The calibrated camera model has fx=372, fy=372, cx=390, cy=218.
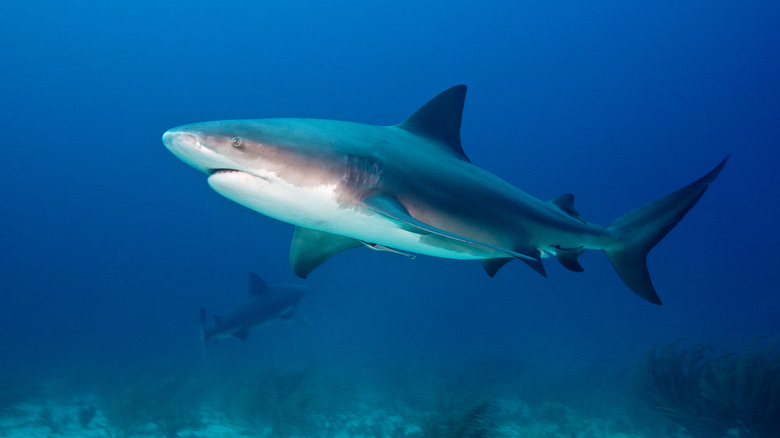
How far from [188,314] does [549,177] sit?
7195 centimetres

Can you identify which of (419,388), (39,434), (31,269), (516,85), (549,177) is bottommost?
(39,434)

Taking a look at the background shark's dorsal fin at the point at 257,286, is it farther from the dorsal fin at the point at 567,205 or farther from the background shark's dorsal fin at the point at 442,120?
the dorsal fin at the point at 567,205

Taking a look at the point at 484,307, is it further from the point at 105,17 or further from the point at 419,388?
the point at 105,17

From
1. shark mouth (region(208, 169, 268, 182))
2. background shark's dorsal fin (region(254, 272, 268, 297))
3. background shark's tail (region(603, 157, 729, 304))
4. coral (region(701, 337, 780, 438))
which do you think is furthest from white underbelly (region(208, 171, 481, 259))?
background shark's dorsal fin (region(254, 272, 268, 297))

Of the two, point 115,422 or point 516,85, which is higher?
point 516,85

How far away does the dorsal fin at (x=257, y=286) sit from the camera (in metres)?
11.7

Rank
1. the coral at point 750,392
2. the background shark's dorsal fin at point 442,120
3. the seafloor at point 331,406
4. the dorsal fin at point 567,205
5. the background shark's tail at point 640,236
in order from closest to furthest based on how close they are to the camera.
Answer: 1. the background shark's dorsal fin at point 442,120
2. the background shark's tail at point 640,236
3. the dorsal fin at point 567,205
4. the coral at point 750,392
5. the seafloor at point 331,406

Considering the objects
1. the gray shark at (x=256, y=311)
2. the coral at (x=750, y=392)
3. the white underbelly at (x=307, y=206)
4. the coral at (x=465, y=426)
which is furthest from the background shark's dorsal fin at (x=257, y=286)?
the coral at (x=750, y=392)

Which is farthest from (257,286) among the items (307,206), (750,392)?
(750,392)

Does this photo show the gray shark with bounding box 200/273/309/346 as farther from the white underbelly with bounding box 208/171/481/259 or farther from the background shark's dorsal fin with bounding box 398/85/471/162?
the white underbelly with bounding box 208/171/481/259

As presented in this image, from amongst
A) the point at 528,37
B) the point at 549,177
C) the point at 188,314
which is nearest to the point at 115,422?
the point at 188,314

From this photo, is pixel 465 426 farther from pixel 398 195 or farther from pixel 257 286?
pixel 257 286

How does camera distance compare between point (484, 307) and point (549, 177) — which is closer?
point (484, 307)

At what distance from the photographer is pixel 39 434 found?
27.1 feet
